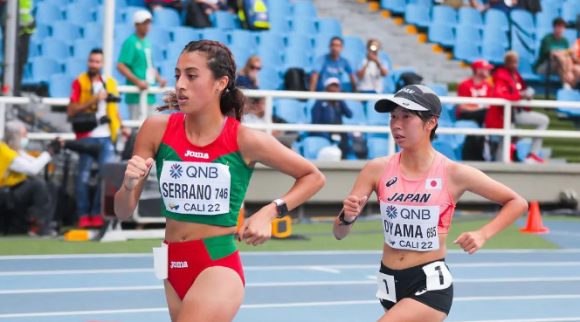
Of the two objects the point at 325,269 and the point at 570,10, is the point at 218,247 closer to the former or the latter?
the point at 325,269

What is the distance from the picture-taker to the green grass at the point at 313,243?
11273 mm

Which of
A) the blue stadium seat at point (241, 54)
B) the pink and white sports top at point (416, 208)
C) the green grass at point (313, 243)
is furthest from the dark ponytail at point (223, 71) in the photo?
the blue stadium seat at point (241, 54)

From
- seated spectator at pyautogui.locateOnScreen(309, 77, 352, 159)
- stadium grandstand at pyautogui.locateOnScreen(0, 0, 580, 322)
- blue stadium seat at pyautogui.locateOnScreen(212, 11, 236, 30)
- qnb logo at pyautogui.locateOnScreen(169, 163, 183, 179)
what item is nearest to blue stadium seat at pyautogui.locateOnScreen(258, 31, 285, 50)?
stadium grandstand at pyautogui.locateOnScreen(0, 0, 580, 322)

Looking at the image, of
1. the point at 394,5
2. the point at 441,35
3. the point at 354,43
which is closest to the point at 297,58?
the point at 354,43

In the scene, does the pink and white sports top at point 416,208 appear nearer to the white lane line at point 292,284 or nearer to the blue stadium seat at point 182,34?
the white lane line at point 292,284

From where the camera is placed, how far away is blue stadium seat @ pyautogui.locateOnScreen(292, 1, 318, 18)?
728 inches

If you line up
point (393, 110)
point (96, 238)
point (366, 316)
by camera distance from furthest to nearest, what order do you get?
point (96, 238), point (366, 316), point (393, 110)

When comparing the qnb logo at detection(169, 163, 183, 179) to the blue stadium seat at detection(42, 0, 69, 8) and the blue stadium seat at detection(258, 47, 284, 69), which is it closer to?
the blue stadium seat at detection(258, 47, 284, 69)

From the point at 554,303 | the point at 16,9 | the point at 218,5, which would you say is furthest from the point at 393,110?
the point at 218,5

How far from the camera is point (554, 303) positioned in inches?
351

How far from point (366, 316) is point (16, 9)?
7.26 metres

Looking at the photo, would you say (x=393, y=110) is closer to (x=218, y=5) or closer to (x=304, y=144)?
(x=304, y=144)

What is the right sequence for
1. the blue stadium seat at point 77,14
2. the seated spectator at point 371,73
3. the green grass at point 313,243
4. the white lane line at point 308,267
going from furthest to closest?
1. the blue stadium seat at point 77,14
2. the seated spectator at point 371,73
3. the green grass at point 313,243
4. the white lane line at point 308,267

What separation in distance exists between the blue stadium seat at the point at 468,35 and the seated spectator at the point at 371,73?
4.72 metres
